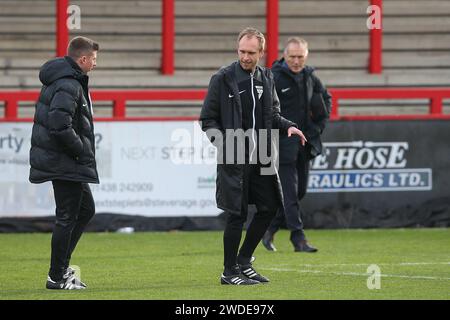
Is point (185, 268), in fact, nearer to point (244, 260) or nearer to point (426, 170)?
point (244, 260)

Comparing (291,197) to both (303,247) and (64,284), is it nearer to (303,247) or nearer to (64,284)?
(303,247)

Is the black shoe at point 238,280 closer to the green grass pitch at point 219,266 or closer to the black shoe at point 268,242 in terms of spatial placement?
the green grass pitch at point 219,266

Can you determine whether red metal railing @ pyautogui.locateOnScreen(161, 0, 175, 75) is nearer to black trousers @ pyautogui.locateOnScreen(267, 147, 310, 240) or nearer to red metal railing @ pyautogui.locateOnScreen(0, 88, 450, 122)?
red metal railing @ pyautogui.locateOnScreen(0, 88, 450, 122)

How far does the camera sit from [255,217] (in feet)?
32.0

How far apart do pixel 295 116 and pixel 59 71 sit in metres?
3.85

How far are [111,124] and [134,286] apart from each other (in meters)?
5.76

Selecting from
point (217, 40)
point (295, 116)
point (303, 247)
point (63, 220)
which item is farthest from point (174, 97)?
point (63, 220)

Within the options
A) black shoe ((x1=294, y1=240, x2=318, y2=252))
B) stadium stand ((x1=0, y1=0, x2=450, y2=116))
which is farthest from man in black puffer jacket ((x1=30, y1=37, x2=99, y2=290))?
stadium stand ((x1=0, y1=0, x2=450, y2=116))

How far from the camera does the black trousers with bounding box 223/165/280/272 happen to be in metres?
9.54

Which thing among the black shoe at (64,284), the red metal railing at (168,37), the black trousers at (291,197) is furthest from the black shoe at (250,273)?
the red metal railing at (168,37)

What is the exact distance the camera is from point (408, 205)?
50.7 feet

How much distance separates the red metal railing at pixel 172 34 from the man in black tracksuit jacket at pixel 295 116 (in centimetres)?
655

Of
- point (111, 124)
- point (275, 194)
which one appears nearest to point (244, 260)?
point (275, 194)

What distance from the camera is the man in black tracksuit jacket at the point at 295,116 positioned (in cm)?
1259
